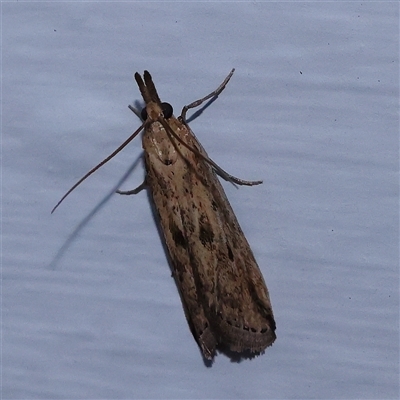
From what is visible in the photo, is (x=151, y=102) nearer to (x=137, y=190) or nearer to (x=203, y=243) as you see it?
(x=137, y=190)

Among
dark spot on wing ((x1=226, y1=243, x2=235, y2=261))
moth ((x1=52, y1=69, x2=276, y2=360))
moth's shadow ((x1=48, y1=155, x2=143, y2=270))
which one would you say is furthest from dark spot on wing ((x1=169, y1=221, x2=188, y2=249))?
moth's shadow ((x1=48, y1=155, x2=143, y2=270))

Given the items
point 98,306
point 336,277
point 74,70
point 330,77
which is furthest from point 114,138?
point 336,277

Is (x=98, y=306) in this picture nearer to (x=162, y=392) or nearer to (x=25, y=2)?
(x=162, y=392)

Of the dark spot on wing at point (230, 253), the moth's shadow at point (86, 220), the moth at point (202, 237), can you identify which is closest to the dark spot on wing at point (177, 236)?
the moth at point (202, 237)

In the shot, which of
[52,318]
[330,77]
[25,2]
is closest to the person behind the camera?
[330,77]

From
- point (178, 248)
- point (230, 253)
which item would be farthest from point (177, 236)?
point (230, 253)

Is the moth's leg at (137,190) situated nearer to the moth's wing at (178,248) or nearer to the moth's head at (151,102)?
the moth's wing at (178,248)

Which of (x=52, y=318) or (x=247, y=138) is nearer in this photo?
(x=247, y=138)
